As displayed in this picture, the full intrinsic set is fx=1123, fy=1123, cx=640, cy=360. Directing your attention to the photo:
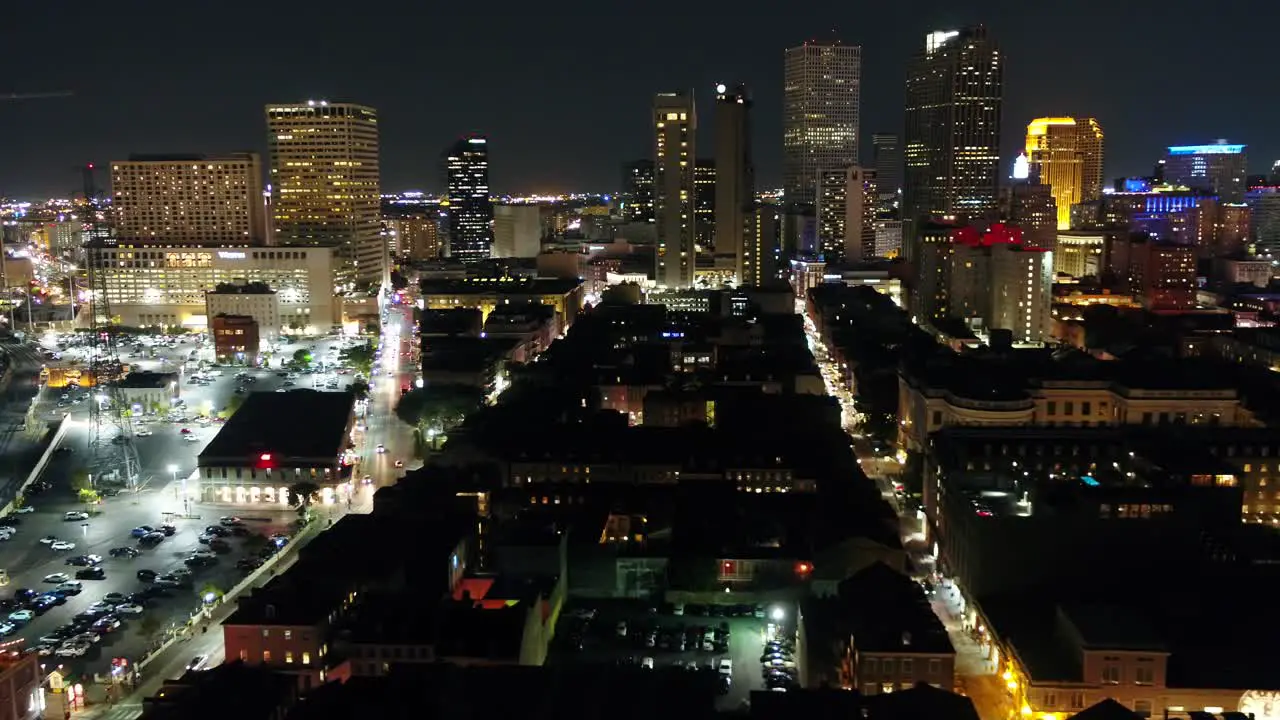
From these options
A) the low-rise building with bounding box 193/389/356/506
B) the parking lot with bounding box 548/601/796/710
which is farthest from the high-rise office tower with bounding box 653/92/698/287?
the parking lot with bounding box 548/601/796/710

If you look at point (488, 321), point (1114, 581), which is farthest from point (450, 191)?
point (1114, 581)

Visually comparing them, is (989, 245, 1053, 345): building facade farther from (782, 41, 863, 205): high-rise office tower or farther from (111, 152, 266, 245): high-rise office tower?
(782, 41, 863, 205): high-rise office tower

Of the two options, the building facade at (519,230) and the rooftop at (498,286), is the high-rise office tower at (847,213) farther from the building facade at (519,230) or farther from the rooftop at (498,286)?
the rooftop at (498,286)

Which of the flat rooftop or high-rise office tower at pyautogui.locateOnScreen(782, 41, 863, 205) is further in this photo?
high-rise office tower at pyautogui.locateOnScreen(782, 41, 863, 205)

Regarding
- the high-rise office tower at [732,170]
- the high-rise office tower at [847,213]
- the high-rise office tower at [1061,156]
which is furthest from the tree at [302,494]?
the high-rise office tower at [1061,156]

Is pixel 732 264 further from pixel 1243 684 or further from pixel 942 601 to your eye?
pixel 1243 684
